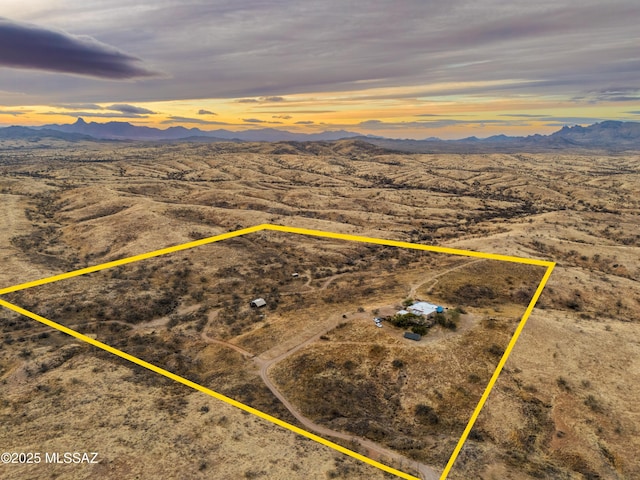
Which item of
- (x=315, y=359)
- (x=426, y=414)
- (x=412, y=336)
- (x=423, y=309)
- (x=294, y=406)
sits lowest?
(x=426, y=414)

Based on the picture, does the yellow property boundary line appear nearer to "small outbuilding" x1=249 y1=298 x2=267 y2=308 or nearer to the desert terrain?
the desert terrain

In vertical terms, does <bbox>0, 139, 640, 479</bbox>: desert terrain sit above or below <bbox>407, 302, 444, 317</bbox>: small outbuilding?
below

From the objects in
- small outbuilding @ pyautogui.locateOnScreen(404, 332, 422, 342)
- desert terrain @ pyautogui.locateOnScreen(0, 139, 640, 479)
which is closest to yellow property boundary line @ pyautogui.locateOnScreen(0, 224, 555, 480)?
desert terrain @ pyautogui.locateOnScreen(0, 139, 640, 479)

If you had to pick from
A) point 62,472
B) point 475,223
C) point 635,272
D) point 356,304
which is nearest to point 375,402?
point 356,304

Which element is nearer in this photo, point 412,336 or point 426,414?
point 426,414

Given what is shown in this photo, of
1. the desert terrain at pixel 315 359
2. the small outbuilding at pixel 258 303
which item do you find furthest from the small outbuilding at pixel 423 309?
the small outbuilding at pixel 258 303

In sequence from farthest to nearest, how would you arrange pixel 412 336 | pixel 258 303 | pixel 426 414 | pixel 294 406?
pixel 258 303 → pixel 412 336 → pixel 294 406 → pixel 426 414

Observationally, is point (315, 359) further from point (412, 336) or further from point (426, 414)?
point (426, 414)

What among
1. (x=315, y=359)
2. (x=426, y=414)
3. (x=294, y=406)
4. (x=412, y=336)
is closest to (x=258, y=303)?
(x=315, y=359)

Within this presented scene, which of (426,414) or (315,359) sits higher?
(315,359)

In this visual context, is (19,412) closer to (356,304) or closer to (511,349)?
(356,304)

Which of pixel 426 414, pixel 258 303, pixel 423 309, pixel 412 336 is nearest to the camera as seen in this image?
pixel 426 414
